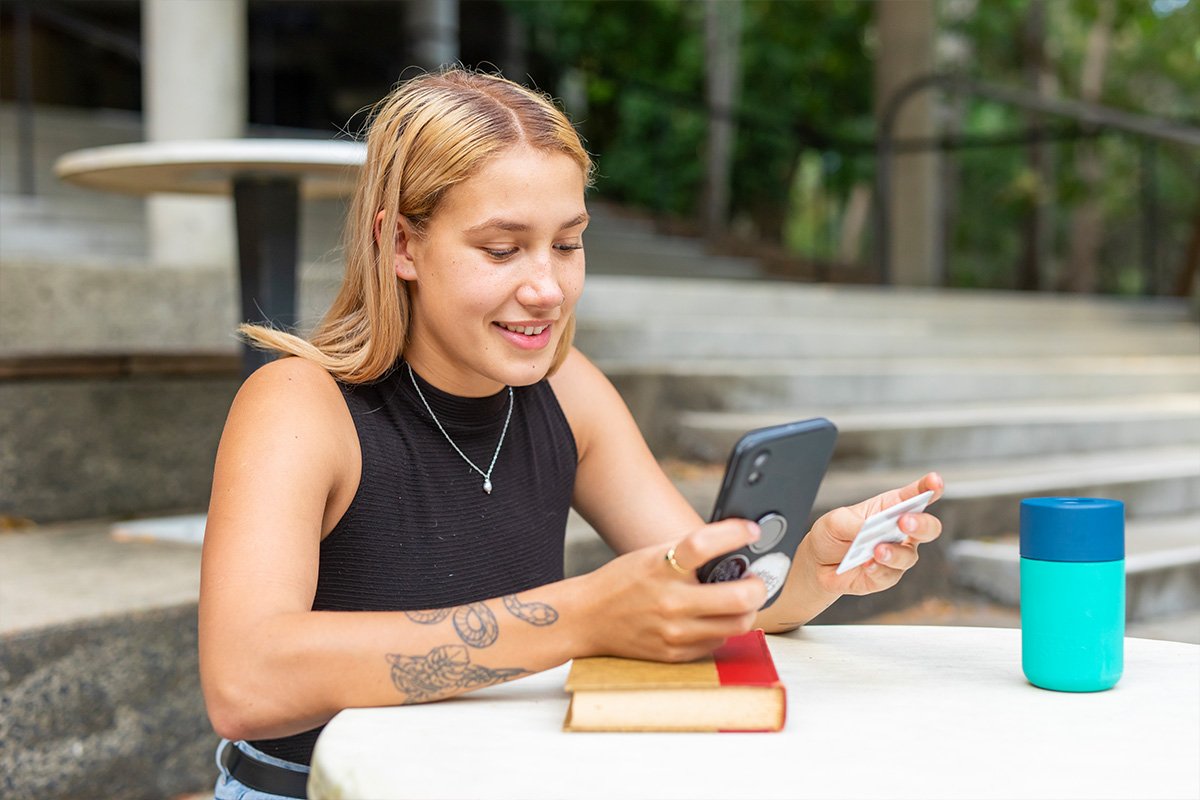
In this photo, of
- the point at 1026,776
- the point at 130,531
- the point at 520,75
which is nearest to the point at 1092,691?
the point at 1026,776

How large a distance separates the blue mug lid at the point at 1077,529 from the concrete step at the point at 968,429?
2.69 meters

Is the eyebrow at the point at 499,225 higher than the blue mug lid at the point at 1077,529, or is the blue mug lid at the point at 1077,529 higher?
the eyebrow at the point at 499,225

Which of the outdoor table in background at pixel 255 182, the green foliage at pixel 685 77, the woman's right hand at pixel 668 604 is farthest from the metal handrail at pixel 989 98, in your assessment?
the woman's right hand at pixel 668 604

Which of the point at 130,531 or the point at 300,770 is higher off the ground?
the point at 300,770

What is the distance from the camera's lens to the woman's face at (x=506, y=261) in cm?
142

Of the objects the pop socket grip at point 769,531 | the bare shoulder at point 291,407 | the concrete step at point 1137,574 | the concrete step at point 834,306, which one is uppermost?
the bare shoulder at point 291,407

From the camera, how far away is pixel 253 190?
3.13 metres

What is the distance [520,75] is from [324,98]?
377 cm

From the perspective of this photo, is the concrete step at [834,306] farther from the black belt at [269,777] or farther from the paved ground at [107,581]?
the black belt at [269,777]

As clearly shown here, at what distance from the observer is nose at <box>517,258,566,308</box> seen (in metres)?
1.42

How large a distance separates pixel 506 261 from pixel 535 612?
1.44ft

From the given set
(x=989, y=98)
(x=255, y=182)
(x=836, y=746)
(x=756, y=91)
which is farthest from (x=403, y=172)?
(x=756, y=91)

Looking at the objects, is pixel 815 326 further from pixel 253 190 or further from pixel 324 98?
pixel 324 98

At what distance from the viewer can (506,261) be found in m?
1.43
